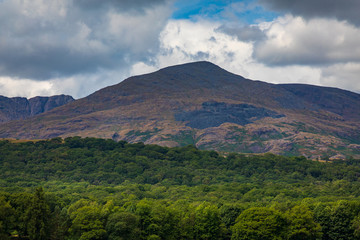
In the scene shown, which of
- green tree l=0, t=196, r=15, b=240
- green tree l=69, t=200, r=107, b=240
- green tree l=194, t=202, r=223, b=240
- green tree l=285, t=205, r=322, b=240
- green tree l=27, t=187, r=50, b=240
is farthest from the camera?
green tree l=194, t=202, r=223, b=240

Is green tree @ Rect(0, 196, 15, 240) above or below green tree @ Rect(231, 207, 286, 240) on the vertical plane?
above

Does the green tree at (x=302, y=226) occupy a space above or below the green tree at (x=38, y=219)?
below

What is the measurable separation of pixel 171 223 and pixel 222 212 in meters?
24.5

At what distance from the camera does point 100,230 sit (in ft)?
396

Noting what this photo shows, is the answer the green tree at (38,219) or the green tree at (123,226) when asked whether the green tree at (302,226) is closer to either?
the green tree at (123,226)

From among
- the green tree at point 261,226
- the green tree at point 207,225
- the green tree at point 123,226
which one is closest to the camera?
the green tree at point 123,226

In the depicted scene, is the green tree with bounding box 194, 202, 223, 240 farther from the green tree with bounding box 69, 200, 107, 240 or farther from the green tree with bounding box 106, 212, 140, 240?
the green tree with bounding box 69, 200, 107, 240

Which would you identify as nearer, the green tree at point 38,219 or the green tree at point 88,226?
the green tree at point 38,219

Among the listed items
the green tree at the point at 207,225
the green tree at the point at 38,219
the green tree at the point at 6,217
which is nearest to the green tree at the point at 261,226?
the green tree at the point at 207,225

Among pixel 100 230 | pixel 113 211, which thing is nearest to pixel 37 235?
pixel 100 230

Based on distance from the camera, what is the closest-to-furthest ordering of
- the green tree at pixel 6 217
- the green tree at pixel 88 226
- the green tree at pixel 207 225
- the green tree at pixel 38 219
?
the green tree at pixel 38 219 < the green tree at pixel 6 217 < the green tree at pixel 88 226 < the green tree at pixel 207 225

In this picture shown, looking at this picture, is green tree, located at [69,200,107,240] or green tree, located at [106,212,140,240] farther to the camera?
green tree, located at [106,212,140,240]

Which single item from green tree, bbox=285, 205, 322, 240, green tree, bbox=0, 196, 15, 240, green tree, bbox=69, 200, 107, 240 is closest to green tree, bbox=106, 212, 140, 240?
green tree, bbox=69, 200, 107, 240

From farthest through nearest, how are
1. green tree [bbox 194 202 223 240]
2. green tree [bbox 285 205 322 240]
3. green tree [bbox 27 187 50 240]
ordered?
green tree [bbox 194 202 223 240], green tree [bbox 285 205 322 240], green tree [bbox 27 187 50 240]
